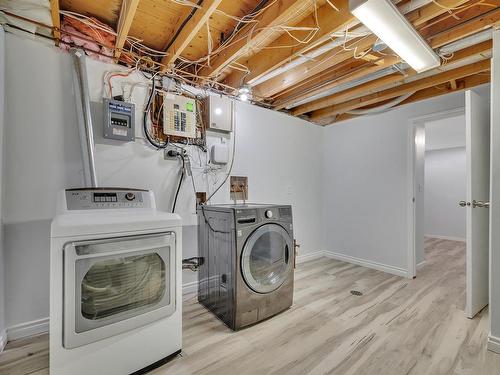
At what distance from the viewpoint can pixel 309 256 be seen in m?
3.60

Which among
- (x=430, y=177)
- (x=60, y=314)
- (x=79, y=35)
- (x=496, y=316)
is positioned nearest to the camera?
(x=60, y=314)

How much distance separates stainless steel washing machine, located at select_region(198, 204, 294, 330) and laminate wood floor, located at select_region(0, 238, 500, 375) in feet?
0.38

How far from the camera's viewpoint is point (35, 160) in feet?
5.86

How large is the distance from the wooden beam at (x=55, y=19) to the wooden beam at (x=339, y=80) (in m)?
2.30

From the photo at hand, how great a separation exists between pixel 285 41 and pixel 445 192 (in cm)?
561

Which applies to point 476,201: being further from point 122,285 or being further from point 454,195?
point 454,195

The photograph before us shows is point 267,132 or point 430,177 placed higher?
point 267,132

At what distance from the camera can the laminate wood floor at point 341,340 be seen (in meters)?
1.44

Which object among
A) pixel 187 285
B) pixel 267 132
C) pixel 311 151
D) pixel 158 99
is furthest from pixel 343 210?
pixel 158 99

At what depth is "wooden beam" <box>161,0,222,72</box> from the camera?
60.4 inches

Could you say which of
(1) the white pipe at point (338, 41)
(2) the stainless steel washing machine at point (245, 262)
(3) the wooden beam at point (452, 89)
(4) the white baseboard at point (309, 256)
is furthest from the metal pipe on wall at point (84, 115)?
(3) the wooden beam at point (452, 89)

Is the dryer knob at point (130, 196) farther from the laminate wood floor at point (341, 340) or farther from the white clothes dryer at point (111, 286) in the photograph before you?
the laminate wood floor at point (341, 340)

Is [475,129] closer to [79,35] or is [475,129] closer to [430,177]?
[79,35]

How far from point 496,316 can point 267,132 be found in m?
2.66
